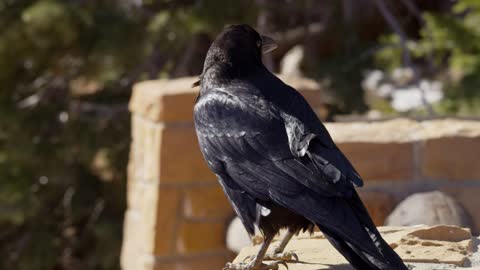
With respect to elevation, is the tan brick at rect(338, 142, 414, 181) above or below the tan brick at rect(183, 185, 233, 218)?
above

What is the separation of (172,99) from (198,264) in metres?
0.66

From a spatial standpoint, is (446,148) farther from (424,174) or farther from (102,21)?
(102,21)

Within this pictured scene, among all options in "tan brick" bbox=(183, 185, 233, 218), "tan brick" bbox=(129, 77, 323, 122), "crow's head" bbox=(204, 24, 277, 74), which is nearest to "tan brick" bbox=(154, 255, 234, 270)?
"tan brick" bbox=(183, 185, 233, 218)

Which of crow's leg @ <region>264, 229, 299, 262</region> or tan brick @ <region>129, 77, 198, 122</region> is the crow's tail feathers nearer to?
crow's leg @ <region>264, 229, 299, 262</region>

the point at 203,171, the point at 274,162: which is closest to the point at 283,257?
the point at 274,162

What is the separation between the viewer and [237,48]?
2688 mm

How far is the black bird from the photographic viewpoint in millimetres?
2143

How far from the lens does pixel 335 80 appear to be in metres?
5.35

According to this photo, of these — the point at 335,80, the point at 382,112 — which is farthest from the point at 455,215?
the point at 382,112

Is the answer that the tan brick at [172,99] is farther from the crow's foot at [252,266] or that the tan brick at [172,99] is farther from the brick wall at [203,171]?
the crow's foot at [252,266]

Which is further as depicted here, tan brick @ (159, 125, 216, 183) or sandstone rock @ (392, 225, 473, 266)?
tan brick @ (159, 125, 216, 183)

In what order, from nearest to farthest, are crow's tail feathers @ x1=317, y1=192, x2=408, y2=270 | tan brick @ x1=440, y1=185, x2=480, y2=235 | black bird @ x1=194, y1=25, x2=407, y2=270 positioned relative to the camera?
crow's tail feathers @ x1=317, y1=192, x2=408, y2=270 < black bird @ x1=194, y1=25, x2=407, y2=270 < tan brick @ x1=440, y1=185, x2=480, y2=235

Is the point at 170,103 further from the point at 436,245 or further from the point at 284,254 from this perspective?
the point at 436,245

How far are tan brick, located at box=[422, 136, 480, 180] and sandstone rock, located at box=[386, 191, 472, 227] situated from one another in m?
0.15
